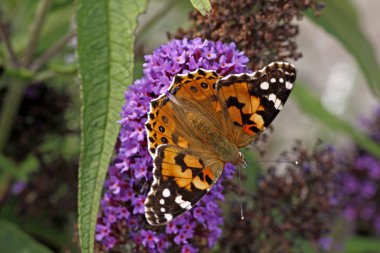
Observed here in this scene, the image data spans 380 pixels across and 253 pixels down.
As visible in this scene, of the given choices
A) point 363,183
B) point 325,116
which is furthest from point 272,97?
point 363,183

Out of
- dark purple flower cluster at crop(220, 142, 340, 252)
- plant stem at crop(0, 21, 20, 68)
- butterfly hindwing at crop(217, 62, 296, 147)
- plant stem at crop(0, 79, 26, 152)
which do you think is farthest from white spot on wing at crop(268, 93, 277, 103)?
plant stem at crop(0, 79, 26, 152)

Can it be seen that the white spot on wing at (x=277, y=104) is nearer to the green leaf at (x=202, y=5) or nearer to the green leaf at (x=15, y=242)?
the green leaf at (x=202, y=5)

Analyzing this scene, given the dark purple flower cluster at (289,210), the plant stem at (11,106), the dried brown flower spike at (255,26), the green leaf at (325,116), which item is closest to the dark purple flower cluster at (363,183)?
the green leaf at (325,116)

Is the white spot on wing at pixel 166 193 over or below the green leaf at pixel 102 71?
below

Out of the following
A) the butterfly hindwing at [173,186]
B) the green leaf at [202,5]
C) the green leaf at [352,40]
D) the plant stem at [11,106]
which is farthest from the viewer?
the plant stem at [11,106]

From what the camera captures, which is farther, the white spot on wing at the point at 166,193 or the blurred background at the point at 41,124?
the blurred background at the point at 41,124

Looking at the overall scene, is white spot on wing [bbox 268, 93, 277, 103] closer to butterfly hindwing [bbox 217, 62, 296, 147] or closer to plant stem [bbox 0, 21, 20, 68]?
butterfly hindwing [bbox 217, 62, 296, 147]

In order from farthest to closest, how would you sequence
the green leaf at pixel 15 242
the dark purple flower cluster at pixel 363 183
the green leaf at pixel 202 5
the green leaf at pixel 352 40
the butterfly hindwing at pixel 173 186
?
the dark purple flower cluster at pixel 363 183 < the green leaf at pixel 352 40 < the green leaf at pixel 15 242 < the butterfly hindwing at pixel 173 186 < the green leaf at pixel 202 5

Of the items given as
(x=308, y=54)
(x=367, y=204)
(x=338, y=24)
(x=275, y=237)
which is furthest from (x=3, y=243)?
(x=308, y=54)

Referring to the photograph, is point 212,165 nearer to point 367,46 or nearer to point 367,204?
point 367,46
